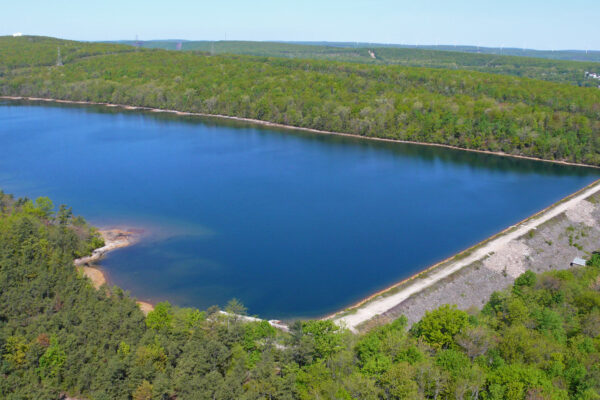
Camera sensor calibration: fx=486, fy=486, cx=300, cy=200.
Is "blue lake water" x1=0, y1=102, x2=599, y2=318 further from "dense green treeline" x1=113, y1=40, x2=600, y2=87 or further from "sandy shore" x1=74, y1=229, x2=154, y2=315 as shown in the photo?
"dense green treeline" x1=113, y1=40, x2=600, y2=87

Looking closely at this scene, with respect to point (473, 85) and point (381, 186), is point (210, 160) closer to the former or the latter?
point (381, 186)

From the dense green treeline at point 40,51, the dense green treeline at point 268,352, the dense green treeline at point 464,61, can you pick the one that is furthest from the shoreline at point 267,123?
the dense green treeline at point 464,61

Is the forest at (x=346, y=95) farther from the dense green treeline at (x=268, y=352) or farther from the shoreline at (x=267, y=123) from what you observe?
the dense green treeline at (x=268, y=352)

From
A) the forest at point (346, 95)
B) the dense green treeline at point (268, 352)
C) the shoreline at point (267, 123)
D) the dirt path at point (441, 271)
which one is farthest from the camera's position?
the forest at point (346, 95)

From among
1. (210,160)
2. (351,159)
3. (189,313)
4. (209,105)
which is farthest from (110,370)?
(209,105)

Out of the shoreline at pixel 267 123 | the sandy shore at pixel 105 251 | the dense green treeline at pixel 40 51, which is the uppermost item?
the dense green treeline at pixel 40 51

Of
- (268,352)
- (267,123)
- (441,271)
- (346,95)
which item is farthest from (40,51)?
(268,352)

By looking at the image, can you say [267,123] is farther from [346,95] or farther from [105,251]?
[105,251]
